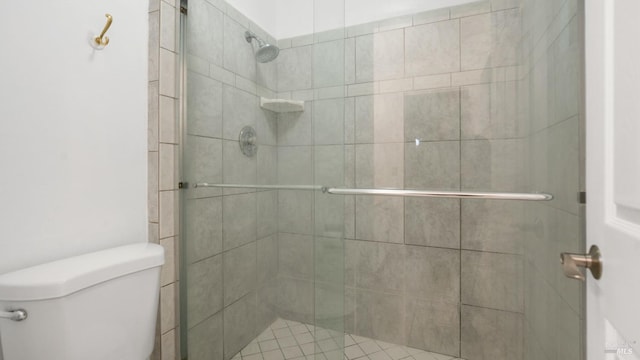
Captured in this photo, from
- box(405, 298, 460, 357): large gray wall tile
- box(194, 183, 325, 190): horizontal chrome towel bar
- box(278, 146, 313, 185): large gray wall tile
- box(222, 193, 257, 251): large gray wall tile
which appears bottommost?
box(405, 298, 460, 357): large gray wall tile

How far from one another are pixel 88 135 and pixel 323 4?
948 millimetres

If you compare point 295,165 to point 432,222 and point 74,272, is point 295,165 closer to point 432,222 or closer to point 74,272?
point 74,272

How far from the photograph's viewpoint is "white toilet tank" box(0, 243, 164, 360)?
724mm

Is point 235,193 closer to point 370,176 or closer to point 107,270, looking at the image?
point 107,270

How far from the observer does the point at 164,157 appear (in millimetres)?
1180

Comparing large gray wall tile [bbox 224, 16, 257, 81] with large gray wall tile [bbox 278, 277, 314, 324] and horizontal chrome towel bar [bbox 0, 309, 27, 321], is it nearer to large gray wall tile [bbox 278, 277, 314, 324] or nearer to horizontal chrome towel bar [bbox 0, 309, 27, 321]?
large gray wall tile [bbox 278, 277, 314, 324]

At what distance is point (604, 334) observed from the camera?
44 cm

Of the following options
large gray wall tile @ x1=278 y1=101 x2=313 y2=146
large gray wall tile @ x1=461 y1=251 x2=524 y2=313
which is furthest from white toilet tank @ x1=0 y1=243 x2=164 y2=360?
large gray wall tile @ x1=461 y1=251 x2=524 y2=313

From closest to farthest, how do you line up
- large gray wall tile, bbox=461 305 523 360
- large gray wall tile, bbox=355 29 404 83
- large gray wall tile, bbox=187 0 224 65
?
1. large gray wall tile, bbox=187 0 224 65
2. large gray wall tile, bbox=461 305 523 360
3. large gray wall tile, bbox=355 29 404 83

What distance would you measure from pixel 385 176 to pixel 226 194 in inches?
33.4

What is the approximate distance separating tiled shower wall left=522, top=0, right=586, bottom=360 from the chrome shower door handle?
0.31 meters

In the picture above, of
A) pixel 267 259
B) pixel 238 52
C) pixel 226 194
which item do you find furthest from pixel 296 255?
pixel 238 52

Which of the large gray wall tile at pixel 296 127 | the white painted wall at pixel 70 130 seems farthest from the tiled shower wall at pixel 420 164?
the white painted wall at pixel 70 130

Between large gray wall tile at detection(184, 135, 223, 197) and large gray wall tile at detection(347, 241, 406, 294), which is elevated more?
large gray wall tile at detection(184, 135, 223, 197)
